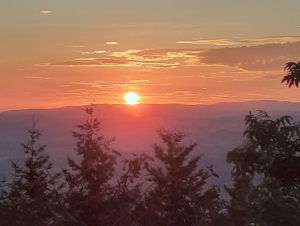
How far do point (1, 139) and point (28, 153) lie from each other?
210 feet

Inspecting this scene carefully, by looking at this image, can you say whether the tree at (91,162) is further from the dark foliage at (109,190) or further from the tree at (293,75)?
the tree at (293,75)

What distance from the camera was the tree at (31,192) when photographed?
353 inches

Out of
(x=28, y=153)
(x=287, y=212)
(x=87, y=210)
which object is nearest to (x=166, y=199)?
(x=87, y=210)

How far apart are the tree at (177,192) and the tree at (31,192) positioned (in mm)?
1448

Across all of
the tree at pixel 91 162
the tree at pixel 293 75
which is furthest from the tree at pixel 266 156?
the tree at pixel 91 162

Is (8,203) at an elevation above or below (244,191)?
below

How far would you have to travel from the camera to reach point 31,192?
17516 mm

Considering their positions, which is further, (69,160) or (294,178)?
(69,160)

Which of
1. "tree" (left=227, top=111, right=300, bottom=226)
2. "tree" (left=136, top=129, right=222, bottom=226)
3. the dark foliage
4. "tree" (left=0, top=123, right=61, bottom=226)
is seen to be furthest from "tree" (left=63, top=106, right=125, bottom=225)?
"tree" (left=227, top=111, right=300, bottom=226)

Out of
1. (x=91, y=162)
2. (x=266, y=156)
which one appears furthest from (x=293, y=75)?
(x=91, y=162)

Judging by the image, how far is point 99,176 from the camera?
16172 millimetres

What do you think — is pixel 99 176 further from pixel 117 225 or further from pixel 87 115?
pixel 117 225

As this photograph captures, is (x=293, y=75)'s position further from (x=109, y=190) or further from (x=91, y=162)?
(x=91, y=162)

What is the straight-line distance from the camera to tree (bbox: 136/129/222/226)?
8656mm
